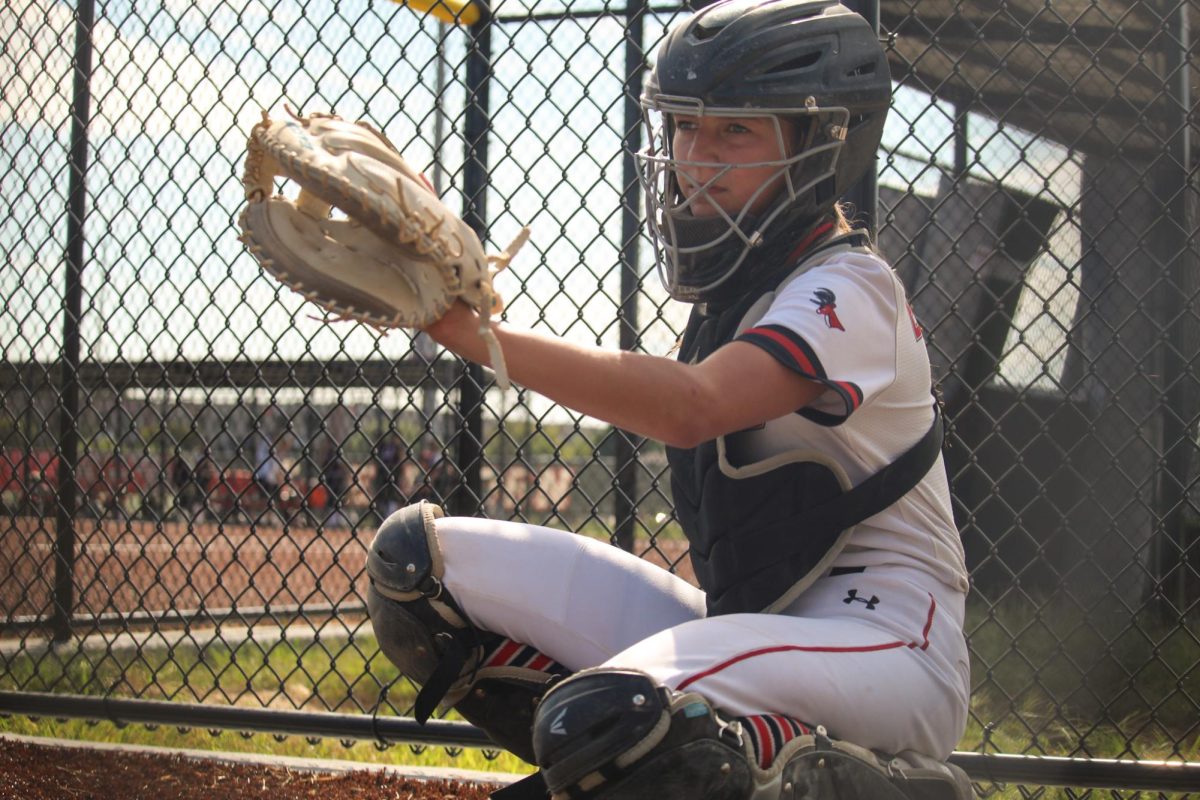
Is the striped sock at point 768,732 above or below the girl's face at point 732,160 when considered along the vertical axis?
below

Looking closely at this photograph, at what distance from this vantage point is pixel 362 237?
5.53 ft

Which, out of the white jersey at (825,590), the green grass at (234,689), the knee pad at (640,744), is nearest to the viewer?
the knee pad at (640,744)

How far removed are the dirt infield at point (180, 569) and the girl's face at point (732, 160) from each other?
4.94 feet

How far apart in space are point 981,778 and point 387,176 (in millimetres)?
2129

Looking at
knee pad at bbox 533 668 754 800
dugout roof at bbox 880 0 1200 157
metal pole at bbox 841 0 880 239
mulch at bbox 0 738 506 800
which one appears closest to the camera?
knee pad at bbox 533 668 754 800

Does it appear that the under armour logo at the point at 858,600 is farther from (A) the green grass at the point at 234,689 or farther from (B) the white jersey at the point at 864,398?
(A) the green grass at the point at 234,689

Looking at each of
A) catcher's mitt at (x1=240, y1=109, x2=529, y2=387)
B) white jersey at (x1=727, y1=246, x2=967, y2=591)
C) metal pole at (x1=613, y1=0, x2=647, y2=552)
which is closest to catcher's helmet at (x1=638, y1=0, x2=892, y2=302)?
white jersey at (x1=727, y1=246, x2=967, y2=591)

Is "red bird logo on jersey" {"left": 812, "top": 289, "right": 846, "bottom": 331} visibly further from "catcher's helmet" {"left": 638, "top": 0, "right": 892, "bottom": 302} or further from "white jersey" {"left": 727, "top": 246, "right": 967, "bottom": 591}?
"catcher's helmet" {"left": 638, "top": 0, "right": 892, "bottom": 302}

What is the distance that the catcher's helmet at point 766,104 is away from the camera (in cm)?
204

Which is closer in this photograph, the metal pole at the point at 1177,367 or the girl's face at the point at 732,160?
the girl's face at the point at 732,160

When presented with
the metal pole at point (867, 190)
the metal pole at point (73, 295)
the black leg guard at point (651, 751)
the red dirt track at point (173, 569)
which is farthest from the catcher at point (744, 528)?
the metal pole at point (73, 295)

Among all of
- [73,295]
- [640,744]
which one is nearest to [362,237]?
[640,744]

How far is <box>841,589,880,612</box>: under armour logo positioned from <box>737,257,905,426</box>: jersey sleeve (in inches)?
12.4

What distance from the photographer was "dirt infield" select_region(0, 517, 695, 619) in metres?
4.08
